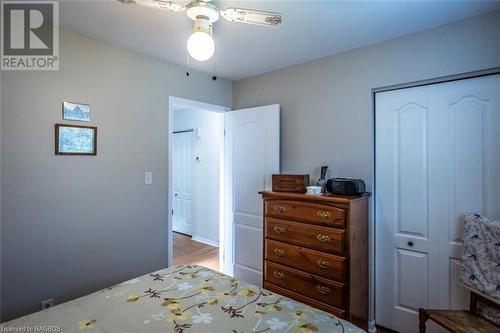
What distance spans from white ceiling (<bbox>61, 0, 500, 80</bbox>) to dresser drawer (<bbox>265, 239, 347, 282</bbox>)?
172 cm

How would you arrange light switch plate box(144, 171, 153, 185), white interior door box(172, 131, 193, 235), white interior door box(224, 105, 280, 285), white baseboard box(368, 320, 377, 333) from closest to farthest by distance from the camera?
white baseboard box(368, 320, 377, 333) → light switch plate box(144, 171, 153, 185) → white interior door box(224, 105, 280, 285) → white interior door box(172, 131, 193, 235)

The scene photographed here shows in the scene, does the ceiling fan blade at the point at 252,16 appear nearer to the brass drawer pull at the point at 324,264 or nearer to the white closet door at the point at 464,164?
the white closet door at the point at 464,164

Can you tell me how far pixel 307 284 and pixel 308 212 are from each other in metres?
0.58

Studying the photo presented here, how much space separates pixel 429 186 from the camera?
212cm

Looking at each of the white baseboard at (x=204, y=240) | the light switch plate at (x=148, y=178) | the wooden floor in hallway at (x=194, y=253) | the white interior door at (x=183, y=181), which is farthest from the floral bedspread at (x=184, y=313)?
the white interior door at (x=183, y=181)

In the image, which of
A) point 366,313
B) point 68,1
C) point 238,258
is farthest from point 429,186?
point 68,1

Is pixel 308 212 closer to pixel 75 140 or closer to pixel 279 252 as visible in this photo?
pixel 279 252

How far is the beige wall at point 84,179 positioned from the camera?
1882mm

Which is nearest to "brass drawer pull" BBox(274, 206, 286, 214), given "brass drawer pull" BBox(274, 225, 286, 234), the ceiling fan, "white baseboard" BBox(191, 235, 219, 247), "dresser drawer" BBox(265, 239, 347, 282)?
"brass drawer pull" BBox(274, 225, 286, 234)

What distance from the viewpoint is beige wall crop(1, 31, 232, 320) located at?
1882 millimetres

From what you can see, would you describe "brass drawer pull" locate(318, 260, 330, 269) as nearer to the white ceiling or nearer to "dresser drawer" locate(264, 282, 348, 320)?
"dresser drawer" locate(264, 282, 348, 320)

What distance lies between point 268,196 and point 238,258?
3.69 ft

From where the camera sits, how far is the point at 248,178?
3.10 meters

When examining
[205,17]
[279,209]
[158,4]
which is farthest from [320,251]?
[158,4]
